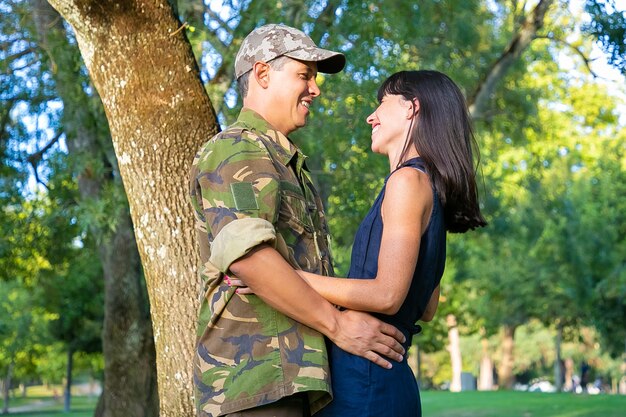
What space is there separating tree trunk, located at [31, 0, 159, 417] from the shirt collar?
933 centimetres

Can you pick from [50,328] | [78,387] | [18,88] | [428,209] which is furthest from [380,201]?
[78,387]

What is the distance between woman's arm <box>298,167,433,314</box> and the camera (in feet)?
11.0

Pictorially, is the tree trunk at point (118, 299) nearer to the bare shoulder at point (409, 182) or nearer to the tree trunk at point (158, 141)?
the tree trunk at point (158, 141)

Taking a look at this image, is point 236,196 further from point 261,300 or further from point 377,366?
point 377,366

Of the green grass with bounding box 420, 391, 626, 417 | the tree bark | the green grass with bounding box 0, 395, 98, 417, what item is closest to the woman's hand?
the tree bark

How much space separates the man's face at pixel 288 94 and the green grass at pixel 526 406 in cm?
1677

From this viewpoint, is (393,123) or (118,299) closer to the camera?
(393,123)

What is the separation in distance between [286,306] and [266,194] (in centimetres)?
38

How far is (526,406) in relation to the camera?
76.9ft

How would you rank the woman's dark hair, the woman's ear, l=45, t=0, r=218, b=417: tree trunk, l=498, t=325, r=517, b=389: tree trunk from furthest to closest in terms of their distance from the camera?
l=498, t=325, r=517, b=389: tree trunk, l=45, t=0, r=218, b=417: tree trunk, the woman's ear, the woman's dark hair

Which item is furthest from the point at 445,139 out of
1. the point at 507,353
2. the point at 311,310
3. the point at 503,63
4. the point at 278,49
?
the point at 507,353

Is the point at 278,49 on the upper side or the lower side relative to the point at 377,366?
upper

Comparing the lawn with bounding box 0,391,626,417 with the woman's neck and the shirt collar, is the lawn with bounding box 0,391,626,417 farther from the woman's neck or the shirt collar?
the shirt collar

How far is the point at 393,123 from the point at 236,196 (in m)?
0.75
